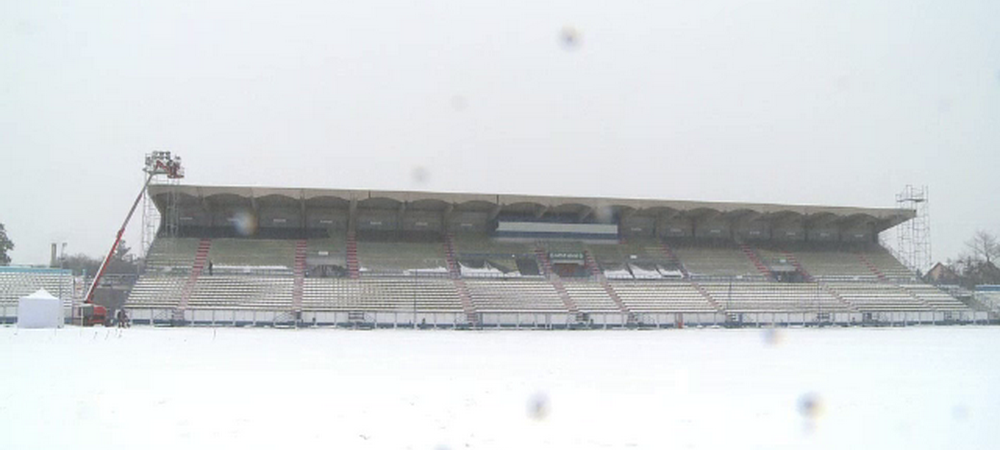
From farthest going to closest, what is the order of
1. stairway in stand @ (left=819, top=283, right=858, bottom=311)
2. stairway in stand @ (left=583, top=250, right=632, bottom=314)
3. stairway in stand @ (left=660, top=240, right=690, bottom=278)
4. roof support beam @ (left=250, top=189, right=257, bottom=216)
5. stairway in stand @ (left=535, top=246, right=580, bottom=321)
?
stairway in stand @ (left=660, top=240, right=690, bottom=278), roof support beam @ (left=250, top=189, right=257, bottom=216), stairway in stand @ (left=819, top=283, right=858, bottom=311), stairway in stand @ (left=583, top=250, right=632, bottom=314), stairway in stand @ (left=535, top=246, right=580, bottom=321)

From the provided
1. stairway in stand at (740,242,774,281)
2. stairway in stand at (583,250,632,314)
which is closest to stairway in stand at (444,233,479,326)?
stairway in stand at (583,250,632,314)

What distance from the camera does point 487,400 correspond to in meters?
11.9

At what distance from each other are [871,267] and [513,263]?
24.4 metres

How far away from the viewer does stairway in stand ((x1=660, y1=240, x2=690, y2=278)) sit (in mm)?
51584

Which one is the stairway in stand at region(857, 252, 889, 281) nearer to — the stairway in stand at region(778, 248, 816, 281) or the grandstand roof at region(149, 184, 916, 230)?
the grandstand roof at region(149, 184, 916, 230)

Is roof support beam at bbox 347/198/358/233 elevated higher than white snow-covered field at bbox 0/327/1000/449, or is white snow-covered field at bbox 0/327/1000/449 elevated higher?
roof support beam at bbox 347/198/358/233

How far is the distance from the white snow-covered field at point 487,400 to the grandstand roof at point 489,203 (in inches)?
1106

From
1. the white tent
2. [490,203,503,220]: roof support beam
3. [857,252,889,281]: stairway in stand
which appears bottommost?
the white tent

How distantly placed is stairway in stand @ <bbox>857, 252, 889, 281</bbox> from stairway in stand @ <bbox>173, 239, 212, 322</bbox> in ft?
137

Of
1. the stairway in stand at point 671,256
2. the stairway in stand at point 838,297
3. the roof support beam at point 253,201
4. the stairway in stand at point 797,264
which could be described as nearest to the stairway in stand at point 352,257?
the roof support beam at point 253,201

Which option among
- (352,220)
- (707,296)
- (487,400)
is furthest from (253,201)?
(487,400)

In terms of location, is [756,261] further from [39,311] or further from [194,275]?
[39,311]

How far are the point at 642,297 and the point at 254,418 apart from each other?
126 ft

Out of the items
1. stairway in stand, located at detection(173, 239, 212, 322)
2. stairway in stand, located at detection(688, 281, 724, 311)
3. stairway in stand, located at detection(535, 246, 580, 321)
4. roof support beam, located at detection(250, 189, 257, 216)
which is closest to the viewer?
stairway in stand, located at detection(173, 239, 212, 322)
